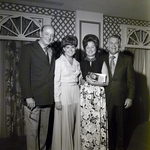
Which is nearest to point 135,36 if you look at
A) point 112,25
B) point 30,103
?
point 112,25

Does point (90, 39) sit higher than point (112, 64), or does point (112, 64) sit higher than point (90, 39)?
point (90, 39)

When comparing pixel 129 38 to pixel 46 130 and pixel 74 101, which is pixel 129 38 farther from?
pixel 46 130

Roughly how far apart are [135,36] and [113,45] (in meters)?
0.39

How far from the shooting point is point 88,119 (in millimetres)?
1459

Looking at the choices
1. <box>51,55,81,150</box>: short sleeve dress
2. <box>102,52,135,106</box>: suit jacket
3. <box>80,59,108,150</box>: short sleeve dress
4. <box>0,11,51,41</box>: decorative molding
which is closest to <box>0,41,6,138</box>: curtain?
<box>0,11,51,41</box>: decorative molding

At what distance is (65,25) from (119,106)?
36.9 inches

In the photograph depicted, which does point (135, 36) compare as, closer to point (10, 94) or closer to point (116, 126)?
point (116, 126)

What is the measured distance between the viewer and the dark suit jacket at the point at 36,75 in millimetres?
1338

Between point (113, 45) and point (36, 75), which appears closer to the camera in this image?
point (36, 75)

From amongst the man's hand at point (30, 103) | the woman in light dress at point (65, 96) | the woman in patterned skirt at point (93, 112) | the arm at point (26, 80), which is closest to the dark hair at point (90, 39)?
the woman in patterned skirt at point (93, 112)

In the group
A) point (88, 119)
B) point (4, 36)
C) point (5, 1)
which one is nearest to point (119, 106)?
point (88, 119)

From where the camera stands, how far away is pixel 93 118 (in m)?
1.46

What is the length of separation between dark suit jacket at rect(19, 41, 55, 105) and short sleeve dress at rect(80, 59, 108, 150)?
1.00ft

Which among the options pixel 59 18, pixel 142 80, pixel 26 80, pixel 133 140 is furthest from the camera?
pixel 142 80
